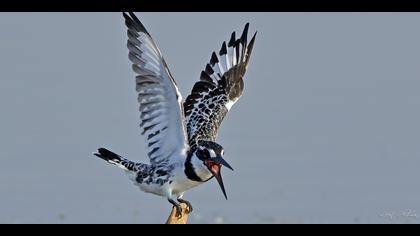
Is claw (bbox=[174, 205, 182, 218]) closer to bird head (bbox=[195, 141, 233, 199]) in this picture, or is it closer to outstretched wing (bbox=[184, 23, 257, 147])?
bird head (bbox=[195, 141, 233, 199])

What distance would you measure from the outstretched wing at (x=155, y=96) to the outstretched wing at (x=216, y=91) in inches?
6.9

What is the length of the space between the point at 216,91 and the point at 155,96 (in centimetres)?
103

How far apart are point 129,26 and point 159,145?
70 cm

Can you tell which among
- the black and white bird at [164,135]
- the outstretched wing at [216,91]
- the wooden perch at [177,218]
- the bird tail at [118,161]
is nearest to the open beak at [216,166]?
the black and white bird at [164,135]

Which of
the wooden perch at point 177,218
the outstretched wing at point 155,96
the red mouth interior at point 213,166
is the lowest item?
the wooden perch at point 177,218

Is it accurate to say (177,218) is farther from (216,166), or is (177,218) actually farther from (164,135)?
(164,135)

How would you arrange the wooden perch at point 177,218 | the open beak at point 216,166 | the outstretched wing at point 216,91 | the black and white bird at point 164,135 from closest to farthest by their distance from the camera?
the wooden perch at point 177,218, the open beak at point 216,166, the black and white bird at point 164,135, the outstretched wing at point 216,91

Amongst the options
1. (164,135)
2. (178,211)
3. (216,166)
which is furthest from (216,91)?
(178,211)

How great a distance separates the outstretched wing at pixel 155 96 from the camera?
4.48 m

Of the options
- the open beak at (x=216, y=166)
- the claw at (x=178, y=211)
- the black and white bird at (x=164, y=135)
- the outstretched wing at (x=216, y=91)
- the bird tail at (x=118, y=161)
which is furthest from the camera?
the outstretched wing at (x=216, y=91)

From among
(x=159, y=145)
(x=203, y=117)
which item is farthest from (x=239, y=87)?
(x=159, y=145)

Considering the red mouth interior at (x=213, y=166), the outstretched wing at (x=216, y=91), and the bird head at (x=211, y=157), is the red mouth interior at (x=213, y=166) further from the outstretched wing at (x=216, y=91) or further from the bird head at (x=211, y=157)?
the outstretched wing at (x=216, y=91)

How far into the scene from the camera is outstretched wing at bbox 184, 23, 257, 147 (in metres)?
5.04
